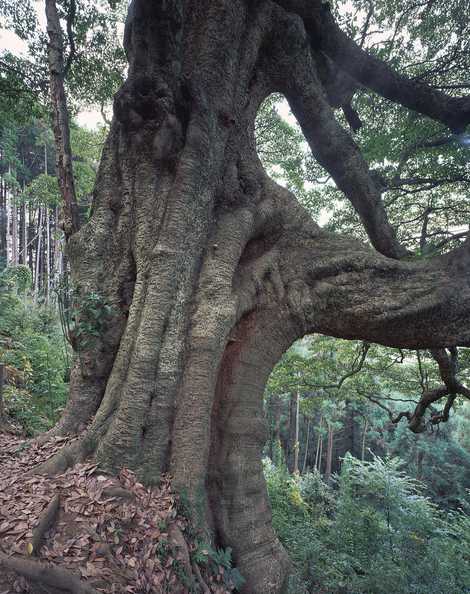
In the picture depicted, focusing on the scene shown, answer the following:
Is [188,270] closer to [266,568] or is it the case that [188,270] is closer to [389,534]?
[266,568]

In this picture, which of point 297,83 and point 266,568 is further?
point 297,83

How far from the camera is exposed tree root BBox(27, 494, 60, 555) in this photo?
1.70 m

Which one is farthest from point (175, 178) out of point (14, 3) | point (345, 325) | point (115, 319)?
point (14, 3)

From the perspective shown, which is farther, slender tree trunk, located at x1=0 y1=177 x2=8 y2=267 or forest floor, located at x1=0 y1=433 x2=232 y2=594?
slender tree trunk, located at x1=0 y1=177 x2=8 y2=267

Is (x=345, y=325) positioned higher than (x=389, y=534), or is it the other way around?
(x=345, y=325)

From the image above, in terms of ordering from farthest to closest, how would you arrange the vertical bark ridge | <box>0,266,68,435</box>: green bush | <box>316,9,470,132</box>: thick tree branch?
<box>0,266,68,435</box>: green bush → <box>316,9,470,132</box>: thick tree branch → the vertical bark ridge

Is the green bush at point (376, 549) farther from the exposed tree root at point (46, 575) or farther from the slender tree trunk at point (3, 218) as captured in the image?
the slender tree trunk at point (3, 218)

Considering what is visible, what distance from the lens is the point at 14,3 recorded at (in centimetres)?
470

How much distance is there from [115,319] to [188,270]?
77 cm

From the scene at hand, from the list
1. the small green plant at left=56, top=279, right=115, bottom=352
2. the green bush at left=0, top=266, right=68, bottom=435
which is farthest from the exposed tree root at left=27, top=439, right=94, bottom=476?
the green bush at left=0, top=266, right=68, bottom=435

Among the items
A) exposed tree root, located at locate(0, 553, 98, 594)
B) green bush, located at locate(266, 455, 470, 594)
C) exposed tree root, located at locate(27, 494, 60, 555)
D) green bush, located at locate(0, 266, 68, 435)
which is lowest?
green bush, located at locate(266, 455, 470, 594)

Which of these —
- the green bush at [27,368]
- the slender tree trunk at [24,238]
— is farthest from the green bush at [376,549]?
the slender tree trunk at [24,238]

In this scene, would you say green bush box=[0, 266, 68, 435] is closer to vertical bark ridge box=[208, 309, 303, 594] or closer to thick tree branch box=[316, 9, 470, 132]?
vertical bark ridge box=[208, 309, 303, 594]

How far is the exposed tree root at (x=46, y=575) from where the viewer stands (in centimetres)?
157
